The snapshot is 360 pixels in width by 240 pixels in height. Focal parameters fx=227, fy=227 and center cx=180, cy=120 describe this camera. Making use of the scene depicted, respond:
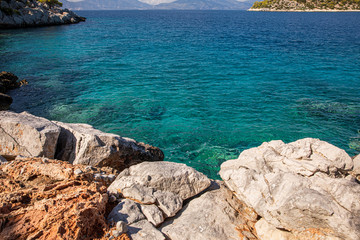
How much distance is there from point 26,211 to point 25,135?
4314 millimetres

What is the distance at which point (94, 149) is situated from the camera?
884 cm

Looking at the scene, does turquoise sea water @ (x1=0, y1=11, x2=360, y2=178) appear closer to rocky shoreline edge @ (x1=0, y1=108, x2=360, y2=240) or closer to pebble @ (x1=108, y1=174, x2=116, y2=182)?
rocky shoreline edge @ (x1=0, y1=108, x2=360, y2=240)

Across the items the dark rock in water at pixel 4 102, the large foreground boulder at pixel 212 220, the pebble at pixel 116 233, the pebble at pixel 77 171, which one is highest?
the pebble at pixel 77 171

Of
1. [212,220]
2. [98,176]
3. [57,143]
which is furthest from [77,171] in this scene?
[212,220]

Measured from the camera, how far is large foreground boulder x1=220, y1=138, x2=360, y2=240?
6.07 metres

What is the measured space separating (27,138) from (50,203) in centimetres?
432

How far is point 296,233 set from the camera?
20.7ft

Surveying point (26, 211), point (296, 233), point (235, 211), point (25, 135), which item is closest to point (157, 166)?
point (235, 211)

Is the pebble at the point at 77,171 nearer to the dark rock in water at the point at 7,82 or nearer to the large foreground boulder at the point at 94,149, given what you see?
the large foreground boulder at the point at 94,149

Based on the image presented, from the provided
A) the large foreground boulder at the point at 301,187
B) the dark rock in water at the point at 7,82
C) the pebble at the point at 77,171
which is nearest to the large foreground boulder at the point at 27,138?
the pebble at the point at 77,171

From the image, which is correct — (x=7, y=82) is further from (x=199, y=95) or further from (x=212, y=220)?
(x=212, y=220)

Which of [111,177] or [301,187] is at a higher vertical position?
[301,187]

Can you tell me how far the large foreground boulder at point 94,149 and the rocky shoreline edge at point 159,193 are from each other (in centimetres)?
4

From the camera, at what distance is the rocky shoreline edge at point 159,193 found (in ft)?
18.0
